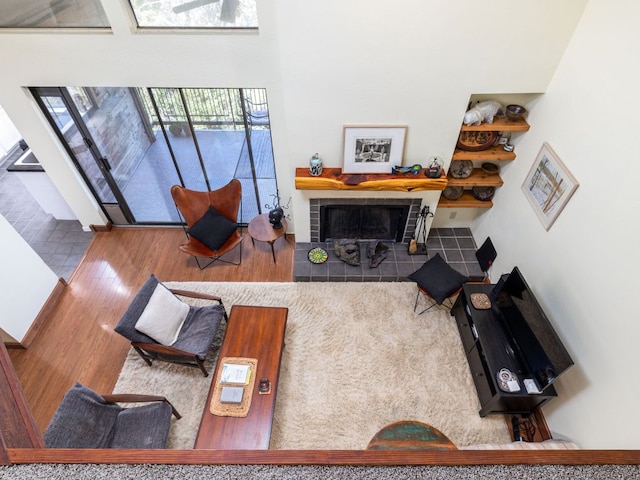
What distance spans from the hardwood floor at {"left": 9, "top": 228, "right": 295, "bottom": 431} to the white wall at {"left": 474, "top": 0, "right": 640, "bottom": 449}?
290cm

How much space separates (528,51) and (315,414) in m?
3.78

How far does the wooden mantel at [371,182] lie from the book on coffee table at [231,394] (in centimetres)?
210

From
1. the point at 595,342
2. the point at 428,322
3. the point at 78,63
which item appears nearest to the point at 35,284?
the point at 78,63

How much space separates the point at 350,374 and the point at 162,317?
1937mm

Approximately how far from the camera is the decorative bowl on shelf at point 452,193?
4426mm

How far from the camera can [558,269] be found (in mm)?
3199

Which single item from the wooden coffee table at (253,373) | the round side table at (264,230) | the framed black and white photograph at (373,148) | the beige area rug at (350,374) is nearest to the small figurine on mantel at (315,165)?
the framed black and white photograph at (373,148)

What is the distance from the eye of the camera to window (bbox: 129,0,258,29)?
3.25m

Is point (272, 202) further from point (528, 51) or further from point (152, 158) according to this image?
point (528, 51)

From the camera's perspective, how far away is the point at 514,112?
11.9ft

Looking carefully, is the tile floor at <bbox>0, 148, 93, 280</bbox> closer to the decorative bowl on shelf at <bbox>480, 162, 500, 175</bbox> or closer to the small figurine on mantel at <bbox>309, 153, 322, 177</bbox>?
the small figurine on mantel at <bbox>309, 153, 322, 177</bbox>

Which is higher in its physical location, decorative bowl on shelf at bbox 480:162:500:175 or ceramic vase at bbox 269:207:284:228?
decorative bowl on shelf at bbox 480:162:500:175

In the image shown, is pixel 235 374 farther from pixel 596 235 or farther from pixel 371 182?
pixel 596 235

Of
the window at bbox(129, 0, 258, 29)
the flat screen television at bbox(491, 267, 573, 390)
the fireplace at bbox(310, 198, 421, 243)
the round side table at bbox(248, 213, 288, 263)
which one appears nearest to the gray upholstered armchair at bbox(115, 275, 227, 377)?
the round side table at bbox(248, 213, 288, 263)
